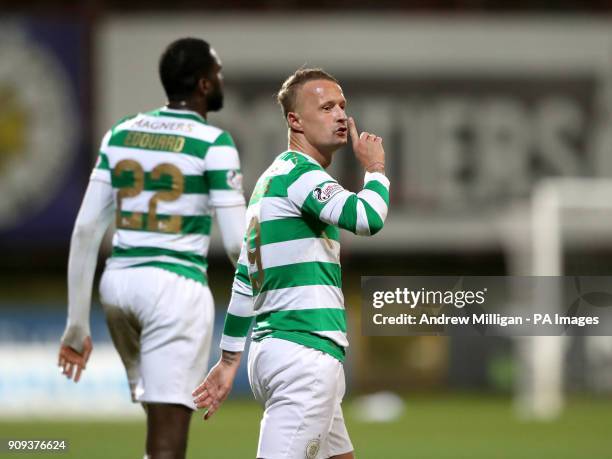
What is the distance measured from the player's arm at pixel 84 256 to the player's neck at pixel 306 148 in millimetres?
991

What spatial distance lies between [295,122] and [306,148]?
0.09 meters

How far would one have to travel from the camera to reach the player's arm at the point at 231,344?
13.9ft

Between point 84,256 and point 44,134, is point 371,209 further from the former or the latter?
point 44,134

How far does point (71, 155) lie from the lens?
55.0 feet

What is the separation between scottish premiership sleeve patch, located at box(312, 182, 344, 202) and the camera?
392 centimetres

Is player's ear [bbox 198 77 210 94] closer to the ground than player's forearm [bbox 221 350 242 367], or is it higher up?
higher up

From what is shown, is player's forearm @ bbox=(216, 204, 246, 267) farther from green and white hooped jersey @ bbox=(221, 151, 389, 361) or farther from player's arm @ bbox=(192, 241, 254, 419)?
green and white hooped jersey @ bbox=(221, 151, 389, 361)

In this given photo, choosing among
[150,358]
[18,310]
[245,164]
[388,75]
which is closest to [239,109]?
[245,164]

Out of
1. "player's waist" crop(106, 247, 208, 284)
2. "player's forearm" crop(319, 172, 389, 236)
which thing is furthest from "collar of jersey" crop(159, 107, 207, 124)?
"player's forearm" crop(319, 172, 389, 236)

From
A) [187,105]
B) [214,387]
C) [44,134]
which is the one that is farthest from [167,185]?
[44,134]

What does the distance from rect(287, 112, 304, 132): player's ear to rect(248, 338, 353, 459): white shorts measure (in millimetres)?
709

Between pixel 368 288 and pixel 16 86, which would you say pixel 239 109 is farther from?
pixel 368 288

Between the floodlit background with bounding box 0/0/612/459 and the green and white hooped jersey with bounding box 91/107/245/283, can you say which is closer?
the green and white hooped jersey with bounding box 91/107/245/283

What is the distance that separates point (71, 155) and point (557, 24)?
669 cm
